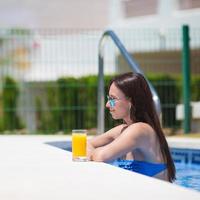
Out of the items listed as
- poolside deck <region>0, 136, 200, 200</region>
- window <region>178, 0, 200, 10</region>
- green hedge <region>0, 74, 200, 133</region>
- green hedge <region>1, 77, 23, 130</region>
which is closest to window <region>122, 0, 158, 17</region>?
window <region>178, 0, 200, 10</region>

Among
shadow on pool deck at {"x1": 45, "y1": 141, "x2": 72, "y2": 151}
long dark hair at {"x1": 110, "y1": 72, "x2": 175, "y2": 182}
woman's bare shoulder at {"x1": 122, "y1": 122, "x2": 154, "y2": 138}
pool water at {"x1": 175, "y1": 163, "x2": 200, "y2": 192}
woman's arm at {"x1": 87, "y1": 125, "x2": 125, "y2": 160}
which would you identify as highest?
long dark hair at {"x1": 110, "y1": 72, "x2": 175, "y2": 182}

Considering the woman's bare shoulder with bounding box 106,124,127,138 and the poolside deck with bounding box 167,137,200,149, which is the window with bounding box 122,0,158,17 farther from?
the woman's bare shoulder with bounding box 106,124,127,138

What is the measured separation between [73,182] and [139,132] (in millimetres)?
877

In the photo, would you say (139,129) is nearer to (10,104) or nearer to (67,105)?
(67,105)

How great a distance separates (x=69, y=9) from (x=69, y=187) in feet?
183

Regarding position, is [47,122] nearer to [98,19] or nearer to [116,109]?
[116,109]

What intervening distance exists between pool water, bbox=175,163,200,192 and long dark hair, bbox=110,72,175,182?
1.49 metres

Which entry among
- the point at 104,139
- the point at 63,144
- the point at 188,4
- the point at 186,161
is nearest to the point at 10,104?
the point at 63,144

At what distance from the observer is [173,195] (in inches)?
125

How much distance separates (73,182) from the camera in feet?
12.3

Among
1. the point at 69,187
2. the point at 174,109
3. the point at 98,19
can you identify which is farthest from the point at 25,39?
the point at 98,19

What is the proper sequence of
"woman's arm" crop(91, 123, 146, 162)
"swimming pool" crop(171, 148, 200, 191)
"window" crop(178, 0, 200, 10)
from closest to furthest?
"woman's arm" crop(91, 123, 146, 162) < "swimming pool" crop(171, 148, 200, 191) < "window" crop(178, 0, 200, 10)

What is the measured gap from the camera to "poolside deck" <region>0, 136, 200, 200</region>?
3262 mm

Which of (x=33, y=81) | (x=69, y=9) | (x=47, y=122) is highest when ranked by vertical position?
(x=69, y=9)
